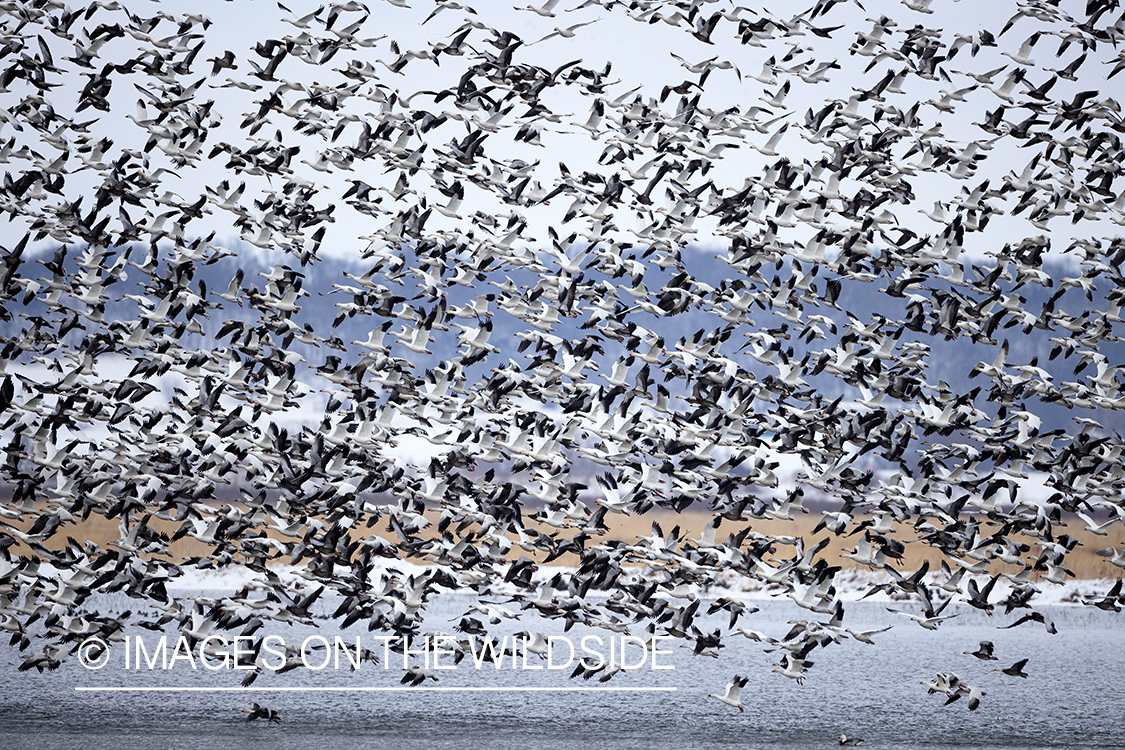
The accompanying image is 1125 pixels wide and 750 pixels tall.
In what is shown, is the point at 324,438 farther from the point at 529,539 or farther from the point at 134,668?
the point at 134,668

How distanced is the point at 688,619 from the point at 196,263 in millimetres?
7508

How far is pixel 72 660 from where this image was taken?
16.0 meters

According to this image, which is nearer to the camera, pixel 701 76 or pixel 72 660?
pixel 701 76

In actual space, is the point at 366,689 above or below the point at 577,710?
above

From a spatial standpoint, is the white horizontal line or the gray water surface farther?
the white horizontal line

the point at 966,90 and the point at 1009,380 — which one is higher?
the point at 966,90

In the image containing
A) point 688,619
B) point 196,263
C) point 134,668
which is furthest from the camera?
point 134,668

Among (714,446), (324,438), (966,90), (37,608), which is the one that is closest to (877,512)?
(714,446)

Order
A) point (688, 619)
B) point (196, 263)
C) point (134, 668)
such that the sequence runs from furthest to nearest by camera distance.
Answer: point (134, 668)
point (196, 263)
point (688, 619)

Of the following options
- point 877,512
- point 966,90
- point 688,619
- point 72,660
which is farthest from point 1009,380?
point 72,660

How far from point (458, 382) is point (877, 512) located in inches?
216

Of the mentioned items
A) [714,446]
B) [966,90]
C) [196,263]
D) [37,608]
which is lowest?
[37,608]

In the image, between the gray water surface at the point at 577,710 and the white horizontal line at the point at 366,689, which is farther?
the white horizontal line at the point at 366,689

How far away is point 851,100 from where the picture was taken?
41.5 feet
